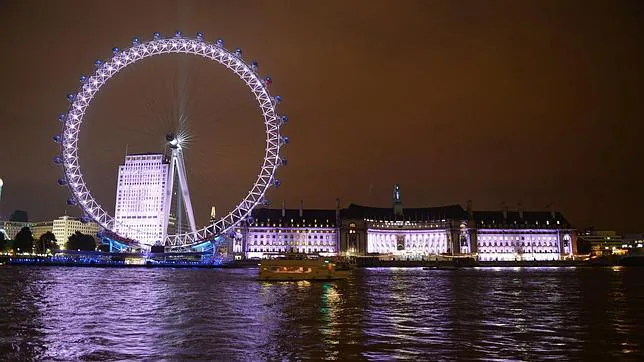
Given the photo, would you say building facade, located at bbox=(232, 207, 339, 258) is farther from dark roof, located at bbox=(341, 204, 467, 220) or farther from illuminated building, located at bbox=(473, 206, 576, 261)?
illuminated building, located at bbox=(473, 206, 576, 261)

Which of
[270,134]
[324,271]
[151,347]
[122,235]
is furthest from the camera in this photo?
[122,235]

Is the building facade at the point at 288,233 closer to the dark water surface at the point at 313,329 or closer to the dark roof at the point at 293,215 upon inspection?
the dark roof at the point at 293,215

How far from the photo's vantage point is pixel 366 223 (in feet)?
600

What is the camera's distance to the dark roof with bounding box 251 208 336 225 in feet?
586

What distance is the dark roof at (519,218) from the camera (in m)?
191

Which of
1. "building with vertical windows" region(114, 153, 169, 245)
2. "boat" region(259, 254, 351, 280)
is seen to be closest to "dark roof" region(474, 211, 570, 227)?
"building with vertical windows" region(114, 153, 169, 245)

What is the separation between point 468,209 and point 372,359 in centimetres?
18125

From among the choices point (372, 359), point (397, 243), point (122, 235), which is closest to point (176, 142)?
point (122, 235)

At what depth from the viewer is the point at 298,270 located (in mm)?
70625

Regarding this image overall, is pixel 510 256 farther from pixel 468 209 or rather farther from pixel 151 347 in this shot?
pixel 151 347

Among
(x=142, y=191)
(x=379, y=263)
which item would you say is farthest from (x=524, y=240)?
(x=142, y=191)

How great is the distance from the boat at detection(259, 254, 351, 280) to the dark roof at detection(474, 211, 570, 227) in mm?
130059

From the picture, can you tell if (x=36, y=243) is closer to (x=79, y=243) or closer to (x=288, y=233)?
(x=79, y=243)

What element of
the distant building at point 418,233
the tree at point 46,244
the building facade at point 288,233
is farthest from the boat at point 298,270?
the tree at point 46,244
